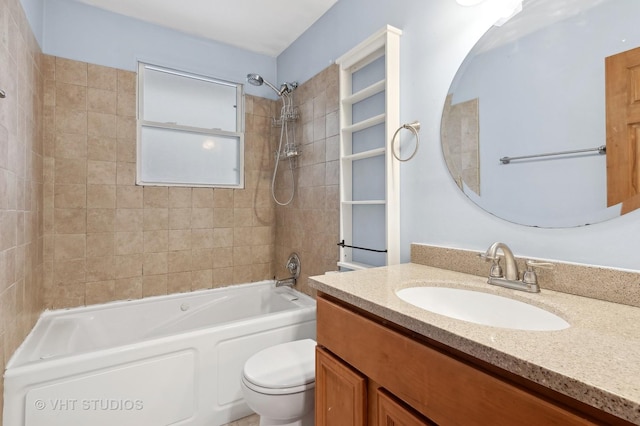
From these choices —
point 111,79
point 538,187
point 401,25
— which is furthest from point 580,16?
point 111,79

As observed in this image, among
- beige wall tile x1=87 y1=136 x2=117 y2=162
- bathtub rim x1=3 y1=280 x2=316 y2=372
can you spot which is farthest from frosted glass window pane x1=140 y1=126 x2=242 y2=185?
bathtub rim x1=3 y1=280 x2=316 y2=372

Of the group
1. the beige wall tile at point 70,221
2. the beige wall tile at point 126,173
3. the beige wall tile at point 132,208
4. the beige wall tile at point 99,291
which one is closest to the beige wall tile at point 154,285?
the beige wall tile at point 132,208

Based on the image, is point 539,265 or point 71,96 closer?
point 539,265

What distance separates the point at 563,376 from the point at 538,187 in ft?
2.52

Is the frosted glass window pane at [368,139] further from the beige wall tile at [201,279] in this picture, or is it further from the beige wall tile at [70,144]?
the beige wall tile at [70,144]

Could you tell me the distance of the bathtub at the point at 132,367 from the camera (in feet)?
4.35

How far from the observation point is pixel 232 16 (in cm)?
222

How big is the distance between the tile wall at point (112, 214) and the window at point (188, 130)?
10 centimetres

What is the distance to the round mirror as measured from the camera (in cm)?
89

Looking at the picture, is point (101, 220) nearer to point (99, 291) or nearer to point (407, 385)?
point (99, 291)

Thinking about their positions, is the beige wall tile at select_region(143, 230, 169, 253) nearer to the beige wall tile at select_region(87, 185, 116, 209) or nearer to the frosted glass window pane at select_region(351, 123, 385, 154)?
the beige wall tile at select_region(87, 185, 116, 209)

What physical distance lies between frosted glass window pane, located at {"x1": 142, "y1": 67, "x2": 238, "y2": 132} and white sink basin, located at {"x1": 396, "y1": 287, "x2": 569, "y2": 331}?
2273 mm

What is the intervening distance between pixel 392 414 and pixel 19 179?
195 cm

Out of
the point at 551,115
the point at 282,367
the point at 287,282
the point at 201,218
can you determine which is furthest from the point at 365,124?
the point at 201,218
